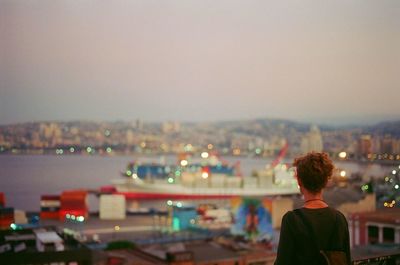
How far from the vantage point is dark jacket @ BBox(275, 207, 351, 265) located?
1.24 metres

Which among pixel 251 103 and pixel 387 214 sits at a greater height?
pixel 251 103

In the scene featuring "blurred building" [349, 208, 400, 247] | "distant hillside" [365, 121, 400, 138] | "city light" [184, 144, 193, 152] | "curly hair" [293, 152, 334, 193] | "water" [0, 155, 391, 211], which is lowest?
"blurred building" [349, 208, 400, 247]

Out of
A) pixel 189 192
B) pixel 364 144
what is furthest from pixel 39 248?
pixel 364 144

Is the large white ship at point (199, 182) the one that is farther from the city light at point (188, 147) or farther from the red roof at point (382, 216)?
the red roof at point (382, 216)

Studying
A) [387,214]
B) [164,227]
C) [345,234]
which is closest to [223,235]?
[164,227]

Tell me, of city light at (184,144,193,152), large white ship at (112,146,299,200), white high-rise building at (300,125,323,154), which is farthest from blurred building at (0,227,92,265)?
white high-rise building at (300,125,323,154)

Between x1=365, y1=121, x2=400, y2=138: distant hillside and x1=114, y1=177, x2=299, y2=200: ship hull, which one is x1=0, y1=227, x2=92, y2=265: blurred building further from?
x1=365, y1=121, x2=400, y2=138: distant hillside

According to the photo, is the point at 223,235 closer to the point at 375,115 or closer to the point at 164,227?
the point at 164,227

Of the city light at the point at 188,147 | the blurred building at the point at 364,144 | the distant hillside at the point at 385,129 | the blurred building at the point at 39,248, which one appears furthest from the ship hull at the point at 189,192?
the blurred building at the point at 39,248

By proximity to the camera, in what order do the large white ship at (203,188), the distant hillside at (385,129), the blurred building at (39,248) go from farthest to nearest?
the large white ship at (203,188) < the distant hillside at (385,129) < the blurred building at (39,248)

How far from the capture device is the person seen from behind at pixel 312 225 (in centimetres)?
124

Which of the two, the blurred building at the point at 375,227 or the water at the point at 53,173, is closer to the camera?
the water at the point at 53,173

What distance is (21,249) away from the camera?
4.07 metres

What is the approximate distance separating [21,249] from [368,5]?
11.4ft
